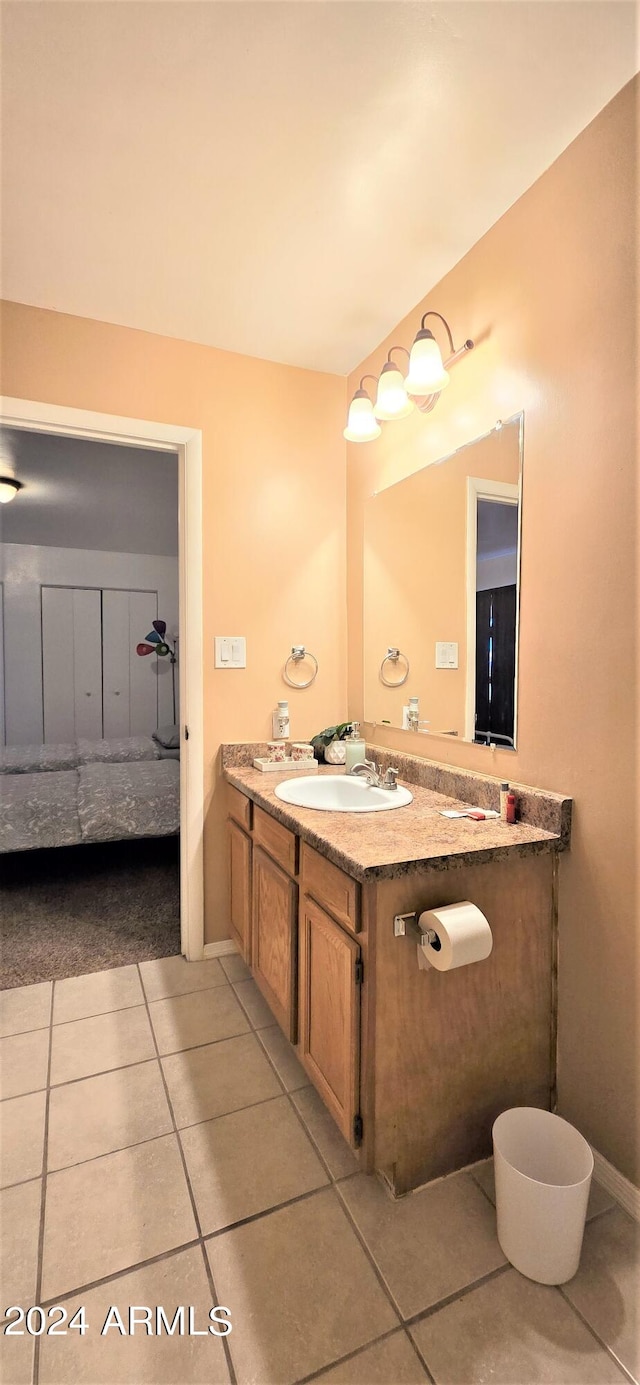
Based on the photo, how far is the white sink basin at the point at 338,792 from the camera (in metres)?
1.64

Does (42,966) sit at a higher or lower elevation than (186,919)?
lower

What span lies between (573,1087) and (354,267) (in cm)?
231

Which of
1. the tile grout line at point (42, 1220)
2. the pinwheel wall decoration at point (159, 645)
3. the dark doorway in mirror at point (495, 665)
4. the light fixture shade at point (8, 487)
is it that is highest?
the light fixture shade at point (8, 487)

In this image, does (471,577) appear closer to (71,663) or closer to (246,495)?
(246,495)

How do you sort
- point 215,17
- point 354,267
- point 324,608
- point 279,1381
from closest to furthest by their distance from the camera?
point 279,1381 < point 215,17 < point 354,267 < point 324,608

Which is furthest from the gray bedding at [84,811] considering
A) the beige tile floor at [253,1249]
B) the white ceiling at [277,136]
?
the white ceiling at [277,136]

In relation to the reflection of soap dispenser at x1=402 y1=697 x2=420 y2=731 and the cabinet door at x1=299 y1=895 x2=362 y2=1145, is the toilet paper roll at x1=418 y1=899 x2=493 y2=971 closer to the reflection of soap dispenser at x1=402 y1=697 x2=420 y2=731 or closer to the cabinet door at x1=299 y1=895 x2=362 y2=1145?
the cabinet door at x1=299 y1=895 x2=362 y2=1145

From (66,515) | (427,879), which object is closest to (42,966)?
(427,879)

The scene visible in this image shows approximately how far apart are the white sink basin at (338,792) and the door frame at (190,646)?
1.61ft

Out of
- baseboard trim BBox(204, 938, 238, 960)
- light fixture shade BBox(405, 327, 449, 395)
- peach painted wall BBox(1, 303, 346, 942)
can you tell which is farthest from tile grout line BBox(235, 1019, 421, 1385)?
light fixture shade BBox(405, 327, 449, 395)

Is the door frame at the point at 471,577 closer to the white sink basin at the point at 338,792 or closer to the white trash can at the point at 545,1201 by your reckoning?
the white sink basin at the point at 338,792

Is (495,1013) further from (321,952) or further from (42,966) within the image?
(42,966)

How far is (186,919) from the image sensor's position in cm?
216

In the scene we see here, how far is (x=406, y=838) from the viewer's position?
1245 millimetres
